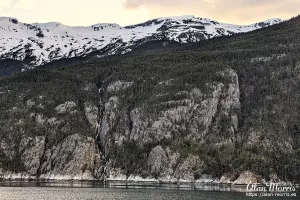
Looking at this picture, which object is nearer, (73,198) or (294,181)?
(73,198)

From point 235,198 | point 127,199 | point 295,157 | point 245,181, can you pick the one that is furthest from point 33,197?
point 295,157

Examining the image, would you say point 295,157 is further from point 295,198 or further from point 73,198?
point 73,198

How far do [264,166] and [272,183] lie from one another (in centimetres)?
977

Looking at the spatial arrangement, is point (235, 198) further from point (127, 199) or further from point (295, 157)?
point (295, 157)

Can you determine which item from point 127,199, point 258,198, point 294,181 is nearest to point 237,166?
point 294,181

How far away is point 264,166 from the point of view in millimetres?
195250

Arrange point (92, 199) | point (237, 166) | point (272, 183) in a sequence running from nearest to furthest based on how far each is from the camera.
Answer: point (92, 199), point (272, 183), point (237, 166)

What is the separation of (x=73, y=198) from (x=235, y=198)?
40086 mm

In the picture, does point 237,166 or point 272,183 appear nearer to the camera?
point 272,183

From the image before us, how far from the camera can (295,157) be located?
19900 cm

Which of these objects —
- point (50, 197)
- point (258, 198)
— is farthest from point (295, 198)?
point (50, 197)

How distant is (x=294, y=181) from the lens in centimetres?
18825

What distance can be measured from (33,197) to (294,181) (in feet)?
345

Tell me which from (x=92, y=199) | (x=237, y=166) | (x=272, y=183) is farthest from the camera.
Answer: (x=237, y=166)
